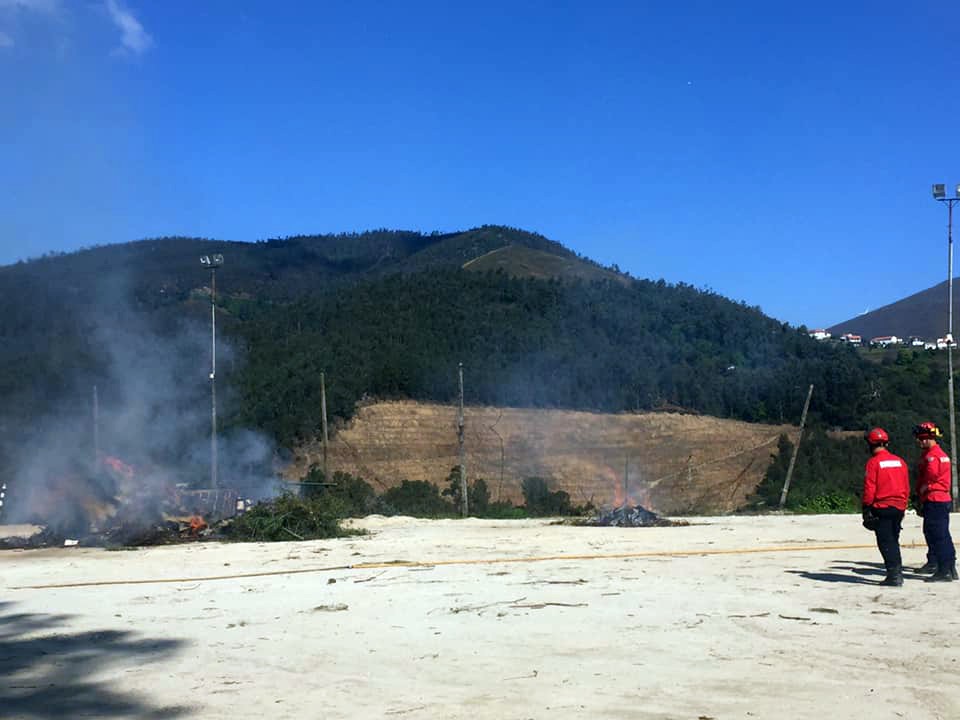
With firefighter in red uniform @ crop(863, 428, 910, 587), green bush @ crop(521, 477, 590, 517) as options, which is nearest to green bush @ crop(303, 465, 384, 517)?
green bush @ crop(521, 477, 590, 517)

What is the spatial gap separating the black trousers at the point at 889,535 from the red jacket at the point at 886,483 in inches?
3.3

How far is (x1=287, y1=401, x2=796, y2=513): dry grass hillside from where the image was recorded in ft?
125

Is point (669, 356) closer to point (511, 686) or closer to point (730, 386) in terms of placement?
point (730, 386)

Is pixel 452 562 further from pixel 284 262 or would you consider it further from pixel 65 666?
pixel 284 262

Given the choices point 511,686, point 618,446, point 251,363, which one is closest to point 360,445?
point 251,363

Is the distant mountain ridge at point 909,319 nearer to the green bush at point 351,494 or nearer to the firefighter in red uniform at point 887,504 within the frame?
the green bush at point 351,494

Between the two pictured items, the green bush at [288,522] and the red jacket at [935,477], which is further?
the green bush at [288,522]

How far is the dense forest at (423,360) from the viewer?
31.9 metres

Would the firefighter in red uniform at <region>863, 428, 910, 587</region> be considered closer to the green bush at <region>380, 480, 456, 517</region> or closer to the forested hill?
the green bush at <region>380, 480, 456, 517</region>

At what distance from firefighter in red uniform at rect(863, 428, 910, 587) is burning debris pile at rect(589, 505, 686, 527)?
969cm

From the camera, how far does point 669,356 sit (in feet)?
160

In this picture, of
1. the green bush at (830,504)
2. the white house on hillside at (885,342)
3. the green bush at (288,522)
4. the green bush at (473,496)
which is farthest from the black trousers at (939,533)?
the white house on hillside at (885,342)

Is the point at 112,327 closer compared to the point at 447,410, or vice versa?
Result: the point at 112,327

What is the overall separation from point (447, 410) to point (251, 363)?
10.2 metres
